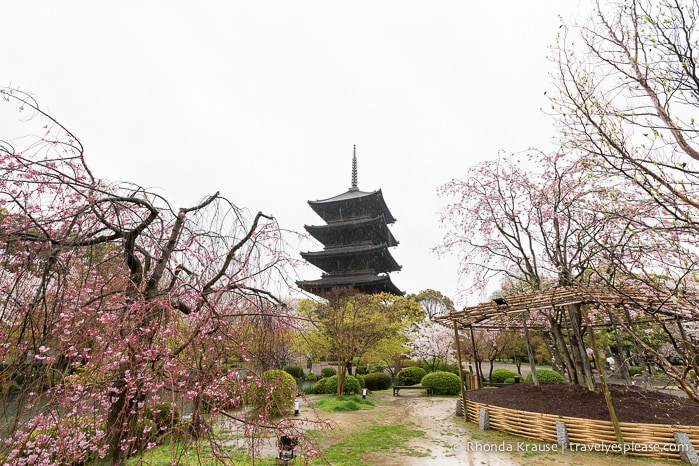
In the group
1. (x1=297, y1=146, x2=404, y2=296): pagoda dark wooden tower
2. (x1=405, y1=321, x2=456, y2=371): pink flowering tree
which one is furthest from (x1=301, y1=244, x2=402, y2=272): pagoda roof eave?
(x1=405, y1=321, x2=456, y2=371): pink flowering tree

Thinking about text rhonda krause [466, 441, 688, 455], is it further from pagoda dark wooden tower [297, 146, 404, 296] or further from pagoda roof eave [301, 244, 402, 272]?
pagoda roof eave [301, 244, 402, 272]

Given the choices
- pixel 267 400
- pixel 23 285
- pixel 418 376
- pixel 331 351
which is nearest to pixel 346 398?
pixel 331 351

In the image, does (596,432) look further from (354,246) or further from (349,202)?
(349,202)

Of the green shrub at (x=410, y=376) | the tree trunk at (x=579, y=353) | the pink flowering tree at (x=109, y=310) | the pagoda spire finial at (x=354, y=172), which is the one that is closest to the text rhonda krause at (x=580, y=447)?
the tree trunk at (x=579, y=353)

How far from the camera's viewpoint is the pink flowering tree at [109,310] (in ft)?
6.07

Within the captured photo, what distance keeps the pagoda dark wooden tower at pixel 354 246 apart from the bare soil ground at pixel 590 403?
1359cm

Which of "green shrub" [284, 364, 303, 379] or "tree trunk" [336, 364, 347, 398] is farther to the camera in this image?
"green shrub" [284, 364, 303, 379]

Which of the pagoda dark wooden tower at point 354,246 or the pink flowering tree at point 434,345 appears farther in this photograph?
the pagoda dark wooden tower at point 354,246

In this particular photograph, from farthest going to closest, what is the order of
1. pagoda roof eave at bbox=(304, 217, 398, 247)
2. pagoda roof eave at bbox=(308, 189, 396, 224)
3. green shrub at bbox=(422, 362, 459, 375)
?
pagoda roof eave at bbox=(308, 189, 396, 224) → pagoda roof eave at bbox=(304, 217, 398, 247) → green shrub at bbox=(422, 362, 459, 375)

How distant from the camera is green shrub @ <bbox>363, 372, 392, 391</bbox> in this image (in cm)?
1645

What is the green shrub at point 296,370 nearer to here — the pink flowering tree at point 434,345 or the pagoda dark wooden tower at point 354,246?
the pagoda dark wooden tower at point 354,246

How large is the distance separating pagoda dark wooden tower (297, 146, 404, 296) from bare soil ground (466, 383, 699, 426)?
44.6 feet

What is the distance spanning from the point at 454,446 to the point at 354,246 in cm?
1796

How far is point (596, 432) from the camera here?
5.83 meters
